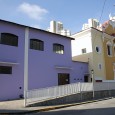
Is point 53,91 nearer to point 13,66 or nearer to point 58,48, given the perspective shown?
point 13,66

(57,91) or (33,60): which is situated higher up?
(33,60)

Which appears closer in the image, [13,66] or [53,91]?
[53,91]

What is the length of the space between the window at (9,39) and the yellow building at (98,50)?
11.8 m

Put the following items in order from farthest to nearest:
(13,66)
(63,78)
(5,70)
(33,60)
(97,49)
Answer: (97,49), (63,78), (33,60), (13,66), (5,70)

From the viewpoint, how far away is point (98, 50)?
100ft

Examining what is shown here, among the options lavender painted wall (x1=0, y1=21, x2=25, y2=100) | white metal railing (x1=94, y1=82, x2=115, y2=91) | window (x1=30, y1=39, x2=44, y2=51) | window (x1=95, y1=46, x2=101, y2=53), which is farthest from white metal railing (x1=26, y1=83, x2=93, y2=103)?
window (x1=95, y1=46, x2=101, y2=53)

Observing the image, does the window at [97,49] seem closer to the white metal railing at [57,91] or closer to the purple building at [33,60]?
the purple building at [33,60]

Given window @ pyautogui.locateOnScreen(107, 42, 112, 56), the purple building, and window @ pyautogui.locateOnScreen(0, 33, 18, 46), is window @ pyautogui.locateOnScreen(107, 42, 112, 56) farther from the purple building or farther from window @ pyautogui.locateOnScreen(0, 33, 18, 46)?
window @ pyautogui.locateOnScreen(0, 33, 18, 46)

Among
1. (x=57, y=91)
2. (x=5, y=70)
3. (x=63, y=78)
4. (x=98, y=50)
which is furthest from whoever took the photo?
(x=98, y=50)

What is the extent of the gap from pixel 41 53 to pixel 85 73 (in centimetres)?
790

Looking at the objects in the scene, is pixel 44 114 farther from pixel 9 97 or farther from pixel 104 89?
pixel 104 89

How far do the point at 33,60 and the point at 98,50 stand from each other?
11788mm

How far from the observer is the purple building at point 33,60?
1981 cm

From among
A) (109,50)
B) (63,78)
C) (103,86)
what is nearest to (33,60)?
(63,78)
